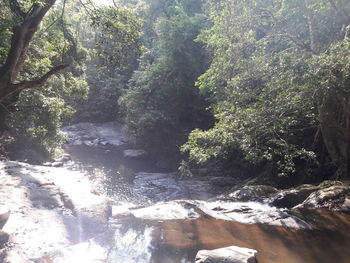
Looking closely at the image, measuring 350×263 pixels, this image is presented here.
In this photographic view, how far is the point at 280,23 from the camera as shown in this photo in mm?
10633

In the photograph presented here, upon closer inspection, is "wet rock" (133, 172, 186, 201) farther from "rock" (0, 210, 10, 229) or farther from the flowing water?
"rock" (0, 210, 10, 229)

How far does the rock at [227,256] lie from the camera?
16.0ft

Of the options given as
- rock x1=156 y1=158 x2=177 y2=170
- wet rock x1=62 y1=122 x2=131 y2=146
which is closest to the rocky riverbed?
rock x1=156 y1=158 x2=177 y2=170

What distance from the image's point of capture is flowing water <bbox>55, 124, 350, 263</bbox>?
18.9 ft

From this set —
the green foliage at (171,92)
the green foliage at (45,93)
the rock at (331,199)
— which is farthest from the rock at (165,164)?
the rock at (331,199)

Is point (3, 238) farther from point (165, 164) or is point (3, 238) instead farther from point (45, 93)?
point (165, 164)

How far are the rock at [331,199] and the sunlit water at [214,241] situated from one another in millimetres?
423

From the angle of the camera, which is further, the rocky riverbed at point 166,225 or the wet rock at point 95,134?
the wet rock at point 95,134

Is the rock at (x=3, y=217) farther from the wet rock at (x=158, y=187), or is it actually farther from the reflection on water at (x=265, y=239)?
the wet rock at (x=158, y=187)

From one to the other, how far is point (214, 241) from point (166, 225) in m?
1.40

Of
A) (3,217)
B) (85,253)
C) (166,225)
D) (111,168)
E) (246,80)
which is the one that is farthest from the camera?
(111,168)

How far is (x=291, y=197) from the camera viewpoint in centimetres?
927

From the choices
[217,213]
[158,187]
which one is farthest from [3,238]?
[158,187]

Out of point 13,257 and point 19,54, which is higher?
point 19,54
